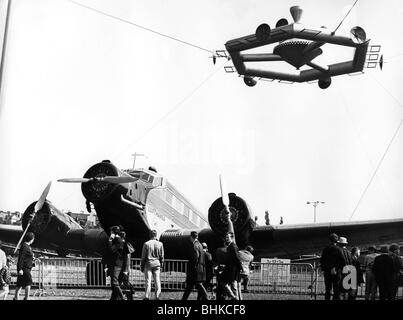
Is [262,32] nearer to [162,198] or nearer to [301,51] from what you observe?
[301,51]

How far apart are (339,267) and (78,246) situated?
9664 mm

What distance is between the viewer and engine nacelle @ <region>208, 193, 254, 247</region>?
1429 cm

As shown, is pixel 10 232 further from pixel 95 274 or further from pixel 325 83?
pixel 325 83

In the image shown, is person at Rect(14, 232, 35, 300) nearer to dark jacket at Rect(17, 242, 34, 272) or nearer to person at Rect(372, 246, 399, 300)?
dark jacket at Rect(17, 242, 34, 272)

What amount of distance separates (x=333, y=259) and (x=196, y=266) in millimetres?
2364

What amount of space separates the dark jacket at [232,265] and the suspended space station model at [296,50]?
12.3ft

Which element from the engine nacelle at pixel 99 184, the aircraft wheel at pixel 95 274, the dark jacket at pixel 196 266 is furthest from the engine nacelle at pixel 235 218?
the dark jacket at pixel 196 266

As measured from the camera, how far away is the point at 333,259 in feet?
32.1

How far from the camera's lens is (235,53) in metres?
11.2

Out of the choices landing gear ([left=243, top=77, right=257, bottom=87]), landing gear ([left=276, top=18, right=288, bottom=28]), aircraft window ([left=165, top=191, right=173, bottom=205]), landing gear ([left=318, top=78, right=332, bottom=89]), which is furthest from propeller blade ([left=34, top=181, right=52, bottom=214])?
landing gear ([left=276, top=18, right=288, bottom=28])

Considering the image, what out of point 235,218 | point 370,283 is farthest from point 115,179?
point 370,283
